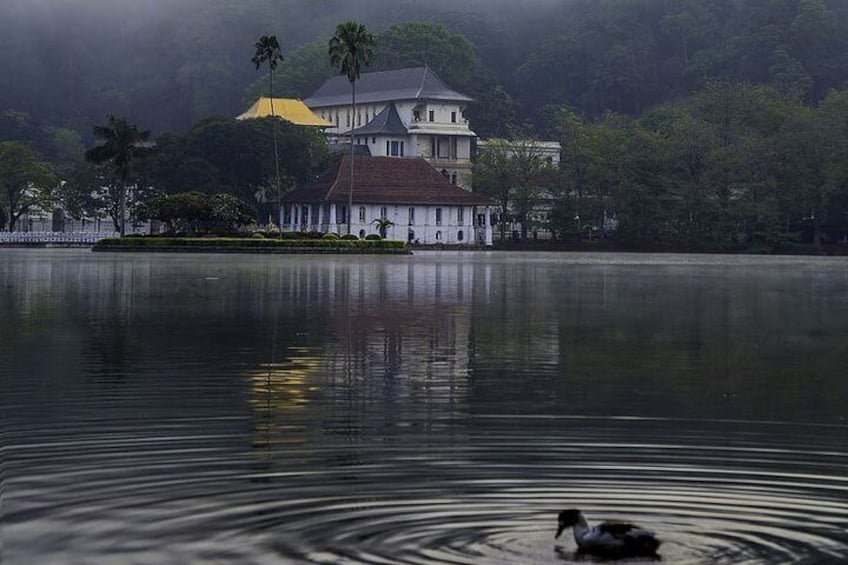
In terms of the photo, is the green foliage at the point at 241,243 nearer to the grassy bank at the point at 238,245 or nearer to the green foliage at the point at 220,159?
the grassy bank at the point at 238,245

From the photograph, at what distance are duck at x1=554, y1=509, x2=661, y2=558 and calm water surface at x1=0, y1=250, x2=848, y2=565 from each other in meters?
0.16

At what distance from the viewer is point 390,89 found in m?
158

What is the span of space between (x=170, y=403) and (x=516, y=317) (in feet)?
49.4

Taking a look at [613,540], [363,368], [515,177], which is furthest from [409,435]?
[515,177]

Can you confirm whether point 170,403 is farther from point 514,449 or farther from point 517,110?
point 517,110

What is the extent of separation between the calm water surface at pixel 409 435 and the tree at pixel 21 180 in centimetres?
8330

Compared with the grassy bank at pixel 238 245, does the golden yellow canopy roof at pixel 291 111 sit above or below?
above

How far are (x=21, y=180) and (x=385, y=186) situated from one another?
84.3 ft

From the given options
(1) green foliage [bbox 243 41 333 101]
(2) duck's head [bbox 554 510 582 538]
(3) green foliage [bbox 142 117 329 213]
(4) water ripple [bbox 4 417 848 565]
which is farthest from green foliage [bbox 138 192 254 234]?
(1) green foliage [bbox 243 41 333 101]

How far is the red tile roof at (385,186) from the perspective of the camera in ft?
383

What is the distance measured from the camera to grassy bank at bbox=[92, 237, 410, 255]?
8425 cm

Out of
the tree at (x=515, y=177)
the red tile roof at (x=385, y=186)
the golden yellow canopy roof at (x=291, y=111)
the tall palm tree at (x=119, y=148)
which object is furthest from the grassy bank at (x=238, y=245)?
the golden yellow canopy roof at (x=291, y=111)

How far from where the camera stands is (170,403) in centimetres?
1641

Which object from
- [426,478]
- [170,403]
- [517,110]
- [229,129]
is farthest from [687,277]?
[517,110]
